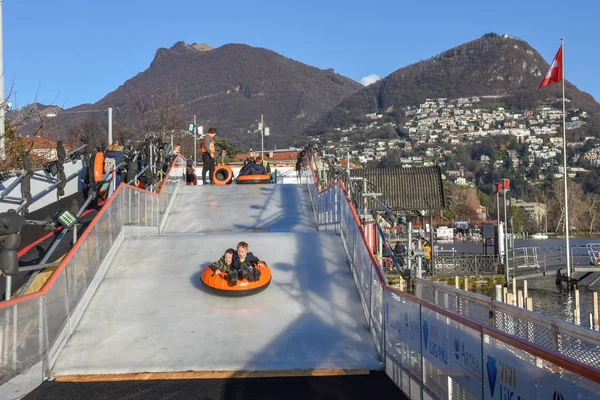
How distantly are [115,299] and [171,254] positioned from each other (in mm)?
2581

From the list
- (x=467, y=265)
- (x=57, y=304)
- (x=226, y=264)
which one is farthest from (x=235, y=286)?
(x=467, y=265)

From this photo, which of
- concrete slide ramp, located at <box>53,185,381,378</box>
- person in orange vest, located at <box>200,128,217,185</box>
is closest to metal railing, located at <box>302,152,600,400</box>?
concrete slide ramp, located at <box>53,185,381,378</box>

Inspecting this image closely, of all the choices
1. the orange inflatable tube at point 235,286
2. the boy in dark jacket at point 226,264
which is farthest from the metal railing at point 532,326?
the boy in dark jacket at point 226,264

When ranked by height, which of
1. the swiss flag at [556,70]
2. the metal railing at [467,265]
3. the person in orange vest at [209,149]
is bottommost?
the metal railing at [467,265]

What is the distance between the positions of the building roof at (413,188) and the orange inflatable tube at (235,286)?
117 ft

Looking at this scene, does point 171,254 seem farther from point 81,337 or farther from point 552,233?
point 552,233

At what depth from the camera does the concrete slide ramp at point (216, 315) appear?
9.70 meters

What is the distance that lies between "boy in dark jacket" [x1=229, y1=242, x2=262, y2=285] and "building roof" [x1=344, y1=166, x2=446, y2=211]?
35493 mm

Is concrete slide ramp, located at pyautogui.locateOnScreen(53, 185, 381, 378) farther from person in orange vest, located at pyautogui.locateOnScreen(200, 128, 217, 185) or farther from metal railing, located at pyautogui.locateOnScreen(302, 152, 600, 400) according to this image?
person in orange vest, located at pyautogui.locateOnScreen(200, 128, 217, 185)

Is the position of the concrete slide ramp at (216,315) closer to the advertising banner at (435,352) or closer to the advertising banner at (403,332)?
the advertising banner at (403,332)

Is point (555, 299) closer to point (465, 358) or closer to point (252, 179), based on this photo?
point (252, 179)

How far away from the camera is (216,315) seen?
11375 millimetres

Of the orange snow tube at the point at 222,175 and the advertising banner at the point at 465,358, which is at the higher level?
the orange snow tube at the point at 222,175

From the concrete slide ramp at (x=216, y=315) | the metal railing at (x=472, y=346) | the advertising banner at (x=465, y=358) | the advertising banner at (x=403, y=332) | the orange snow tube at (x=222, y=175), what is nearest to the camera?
the metal railing at (x=472, y=346)
